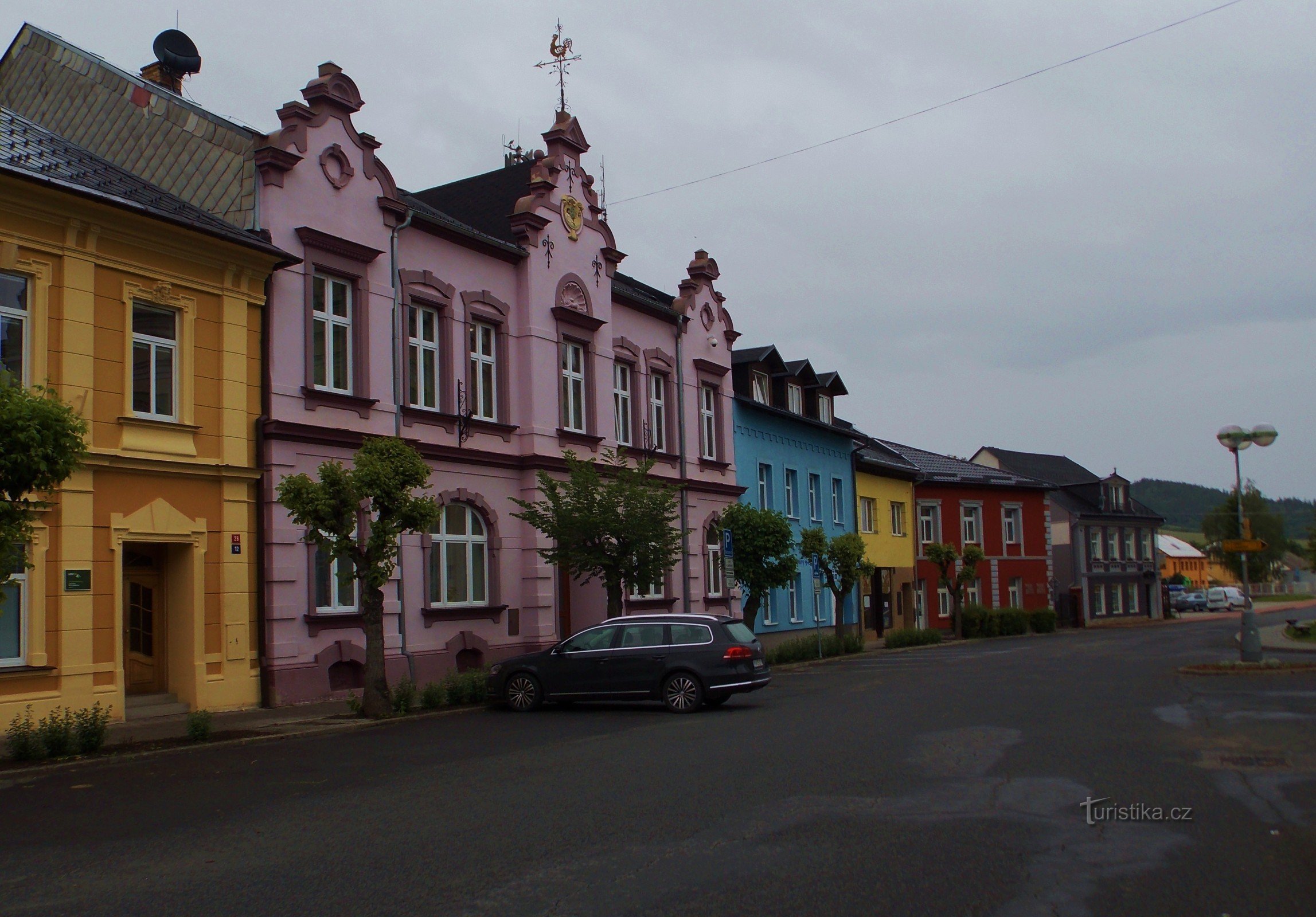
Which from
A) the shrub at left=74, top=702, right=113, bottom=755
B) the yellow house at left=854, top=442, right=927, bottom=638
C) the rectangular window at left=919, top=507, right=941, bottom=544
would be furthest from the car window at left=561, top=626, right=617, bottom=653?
the rectangular window at left=919, top=507, right=941, bottom=544

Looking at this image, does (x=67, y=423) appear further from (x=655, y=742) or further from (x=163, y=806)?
(x=655, y=742)

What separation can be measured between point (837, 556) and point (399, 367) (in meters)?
16.6

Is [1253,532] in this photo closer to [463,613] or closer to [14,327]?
[463,613]

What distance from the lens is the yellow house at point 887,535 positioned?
4725 centimetres

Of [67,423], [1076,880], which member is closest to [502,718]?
[67,423]

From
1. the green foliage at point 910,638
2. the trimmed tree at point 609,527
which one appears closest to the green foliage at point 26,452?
the trimmed tree at point 609,527

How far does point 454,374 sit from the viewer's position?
2464 centimetres

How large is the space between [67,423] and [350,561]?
8251 mm

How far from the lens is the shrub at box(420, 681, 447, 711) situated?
1941 cm

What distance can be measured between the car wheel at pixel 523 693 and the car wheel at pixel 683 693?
2.11 metres

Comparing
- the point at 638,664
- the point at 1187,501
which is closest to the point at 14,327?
the point at 638,664

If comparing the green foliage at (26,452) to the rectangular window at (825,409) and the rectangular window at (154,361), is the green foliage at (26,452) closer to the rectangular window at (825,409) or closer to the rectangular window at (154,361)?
the rectangular window at (154,361)

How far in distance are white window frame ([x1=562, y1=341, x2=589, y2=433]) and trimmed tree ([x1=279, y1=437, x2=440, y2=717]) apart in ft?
32.0

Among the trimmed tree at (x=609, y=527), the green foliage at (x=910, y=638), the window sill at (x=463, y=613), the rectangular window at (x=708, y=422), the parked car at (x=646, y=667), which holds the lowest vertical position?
the green foliage at (x=910, y=638)
